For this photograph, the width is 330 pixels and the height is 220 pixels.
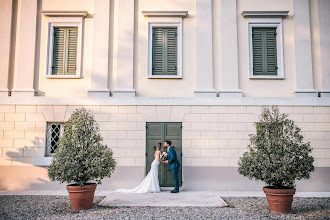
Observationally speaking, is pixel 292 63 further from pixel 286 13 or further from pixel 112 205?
pixel 112 205

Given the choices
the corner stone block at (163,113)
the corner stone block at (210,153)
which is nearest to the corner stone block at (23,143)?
the corner stone block at (163,113)

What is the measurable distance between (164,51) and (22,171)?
22.8 feet

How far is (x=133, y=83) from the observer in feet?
36.2

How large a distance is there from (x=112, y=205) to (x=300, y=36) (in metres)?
9.19

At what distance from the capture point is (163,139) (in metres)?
10.7

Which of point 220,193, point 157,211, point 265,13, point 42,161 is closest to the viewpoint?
point 157,211

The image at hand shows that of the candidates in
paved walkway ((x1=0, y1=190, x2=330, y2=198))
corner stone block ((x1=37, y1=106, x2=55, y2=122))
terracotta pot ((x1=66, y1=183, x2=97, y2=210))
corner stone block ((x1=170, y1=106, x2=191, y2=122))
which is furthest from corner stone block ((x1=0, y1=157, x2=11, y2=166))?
corner stone block ((x1=170, y1=106, x2=191, y2=122))

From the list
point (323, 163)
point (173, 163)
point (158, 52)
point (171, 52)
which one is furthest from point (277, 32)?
point (173, 163)

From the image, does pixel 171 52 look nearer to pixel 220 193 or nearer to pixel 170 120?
pixel 170 120

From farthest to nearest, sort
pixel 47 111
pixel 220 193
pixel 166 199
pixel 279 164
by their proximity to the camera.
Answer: pixel 47 111
pixel 220 193
pixel 166 199
pixel 279 164

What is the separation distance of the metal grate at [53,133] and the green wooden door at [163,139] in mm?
3366

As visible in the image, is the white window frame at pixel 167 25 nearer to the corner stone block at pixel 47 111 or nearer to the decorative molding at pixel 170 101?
the decorative molding at pixel 170 101

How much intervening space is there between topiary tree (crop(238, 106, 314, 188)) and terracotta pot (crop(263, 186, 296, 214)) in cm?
21

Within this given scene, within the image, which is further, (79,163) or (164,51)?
(164,51)
